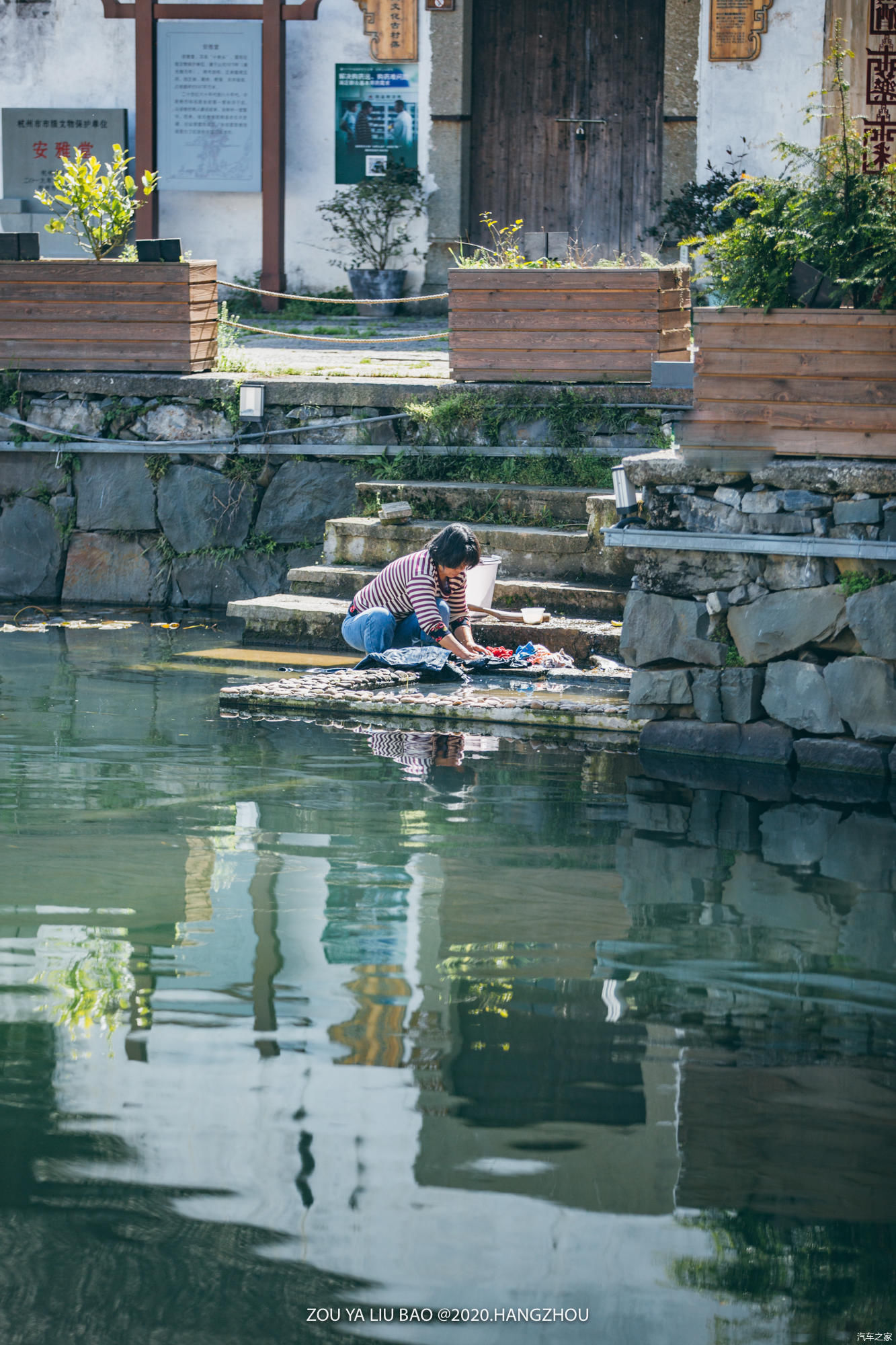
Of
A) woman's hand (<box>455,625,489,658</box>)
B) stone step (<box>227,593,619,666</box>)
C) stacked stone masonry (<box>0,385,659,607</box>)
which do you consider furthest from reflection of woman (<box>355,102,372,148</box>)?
woman's hand (<box>455,625,489,658</box>)

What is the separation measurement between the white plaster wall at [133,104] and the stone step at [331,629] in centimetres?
684

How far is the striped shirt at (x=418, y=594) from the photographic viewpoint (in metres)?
8.23

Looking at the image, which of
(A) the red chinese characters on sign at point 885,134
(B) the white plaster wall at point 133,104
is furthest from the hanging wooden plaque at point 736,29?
(B) the white plaster wall at point 133,104

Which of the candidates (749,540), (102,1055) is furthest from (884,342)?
(102,1055)

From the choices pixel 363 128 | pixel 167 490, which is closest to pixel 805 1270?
pixel 167 490

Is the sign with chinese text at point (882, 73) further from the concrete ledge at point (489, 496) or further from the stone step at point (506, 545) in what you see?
the stone step at point (506, 545)

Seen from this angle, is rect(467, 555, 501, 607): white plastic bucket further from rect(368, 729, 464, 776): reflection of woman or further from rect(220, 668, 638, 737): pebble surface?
rect(368, 729, 464, 776): reflection of woman

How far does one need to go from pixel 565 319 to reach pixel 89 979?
6.44 meters

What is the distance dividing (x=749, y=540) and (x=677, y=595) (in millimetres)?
451

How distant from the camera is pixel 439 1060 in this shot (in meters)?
4.05

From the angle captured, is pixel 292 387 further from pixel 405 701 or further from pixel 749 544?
pixel 749 544

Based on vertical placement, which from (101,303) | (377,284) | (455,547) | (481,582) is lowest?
(481,582)

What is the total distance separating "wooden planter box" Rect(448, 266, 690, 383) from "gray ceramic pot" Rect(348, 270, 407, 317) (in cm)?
514

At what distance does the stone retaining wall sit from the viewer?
699 cm
